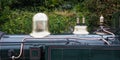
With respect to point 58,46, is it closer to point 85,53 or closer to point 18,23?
point 85,53

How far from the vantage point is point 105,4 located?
415 inches

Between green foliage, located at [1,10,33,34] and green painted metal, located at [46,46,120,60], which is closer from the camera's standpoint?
green painted metal, located at [46,46,120,60]

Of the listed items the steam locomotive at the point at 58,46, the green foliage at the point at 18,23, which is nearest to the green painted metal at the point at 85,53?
the steam locomotive at the point at 58,46

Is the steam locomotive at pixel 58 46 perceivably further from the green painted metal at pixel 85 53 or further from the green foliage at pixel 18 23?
the green foliage at pixel 18 23

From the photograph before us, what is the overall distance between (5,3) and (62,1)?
1937 millimetres

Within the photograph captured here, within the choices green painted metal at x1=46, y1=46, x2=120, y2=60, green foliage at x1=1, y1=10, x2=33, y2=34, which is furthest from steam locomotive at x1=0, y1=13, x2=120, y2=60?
green foliage at x1=1, y1=10, x2=33, y2=34

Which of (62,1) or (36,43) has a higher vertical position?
(62,1)

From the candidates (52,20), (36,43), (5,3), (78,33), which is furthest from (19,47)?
(5,3)

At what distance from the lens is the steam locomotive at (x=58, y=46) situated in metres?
3.54

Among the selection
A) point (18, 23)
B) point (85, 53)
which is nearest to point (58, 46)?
point (85, 53)

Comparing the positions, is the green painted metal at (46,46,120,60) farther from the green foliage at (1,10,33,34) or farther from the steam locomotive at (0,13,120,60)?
the green foliage at (1,10,33,34)

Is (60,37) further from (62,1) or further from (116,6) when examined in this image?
(62,1)

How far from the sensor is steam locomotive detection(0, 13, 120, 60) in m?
3.54

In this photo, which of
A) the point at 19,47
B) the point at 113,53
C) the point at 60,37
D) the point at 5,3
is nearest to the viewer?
the point at 113,53
